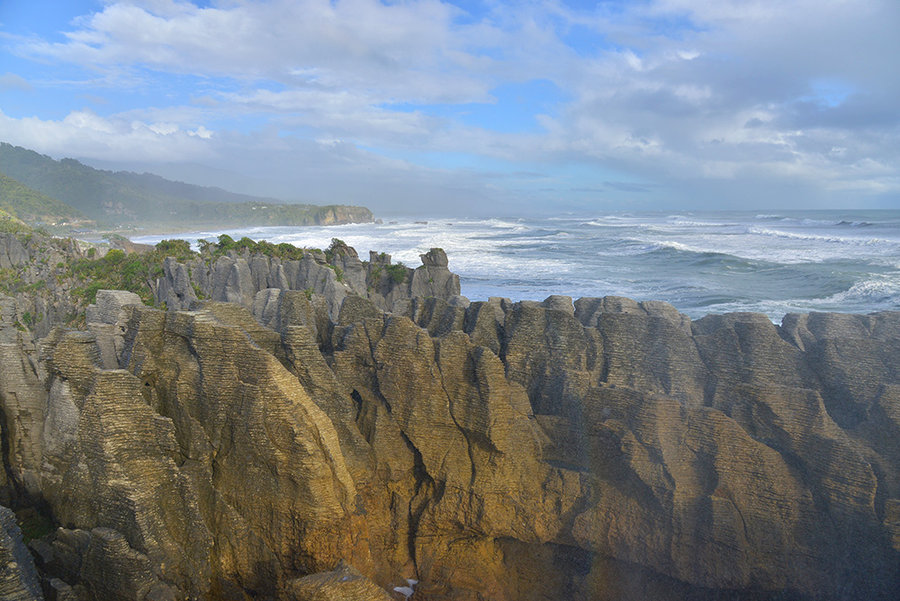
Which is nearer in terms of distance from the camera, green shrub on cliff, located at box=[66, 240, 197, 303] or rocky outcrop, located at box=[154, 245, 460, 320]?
rocky outcrop, located at box=[154, 245, 460, 320]

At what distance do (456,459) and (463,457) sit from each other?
0.12 metres

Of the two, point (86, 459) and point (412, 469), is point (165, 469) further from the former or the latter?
point (412, 469)

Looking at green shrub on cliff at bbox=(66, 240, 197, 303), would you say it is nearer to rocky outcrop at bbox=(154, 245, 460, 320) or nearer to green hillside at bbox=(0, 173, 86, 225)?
rocky outcrop at bbox=(154, 245, 460, 320)

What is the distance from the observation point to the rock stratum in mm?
7691

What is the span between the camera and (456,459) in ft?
30.7

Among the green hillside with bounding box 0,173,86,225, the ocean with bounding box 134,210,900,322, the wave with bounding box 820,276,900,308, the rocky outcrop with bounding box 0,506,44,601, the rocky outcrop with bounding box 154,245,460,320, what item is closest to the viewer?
the rocky outcrop with bounding box 0,506,44,601

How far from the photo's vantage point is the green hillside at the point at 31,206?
249ft

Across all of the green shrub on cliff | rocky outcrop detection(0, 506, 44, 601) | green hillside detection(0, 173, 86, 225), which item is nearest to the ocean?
the green shrub on cliff

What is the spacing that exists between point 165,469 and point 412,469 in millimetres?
3731

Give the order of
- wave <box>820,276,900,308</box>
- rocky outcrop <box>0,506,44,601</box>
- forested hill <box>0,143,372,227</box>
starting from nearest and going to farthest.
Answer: rocky outcrop <box>0,506,44,601</box> → wave <box>820,276,900,308</box> → forested hill <box>0,143,372,227</box>

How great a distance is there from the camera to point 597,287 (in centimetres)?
3966

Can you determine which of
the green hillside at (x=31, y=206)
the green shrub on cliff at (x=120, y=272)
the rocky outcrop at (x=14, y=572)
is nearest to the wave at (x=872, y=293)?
the green shrub on cliff at (x=120, y=272)

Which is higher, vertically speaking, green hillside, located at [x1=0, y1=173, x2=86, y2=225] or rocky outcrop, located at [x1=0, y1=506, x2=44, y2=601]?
green hillside, located at [x1=0, y1=173, x2=86, y2=225]

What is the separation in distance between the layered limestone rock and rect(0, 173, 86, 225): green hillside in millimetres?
80768
